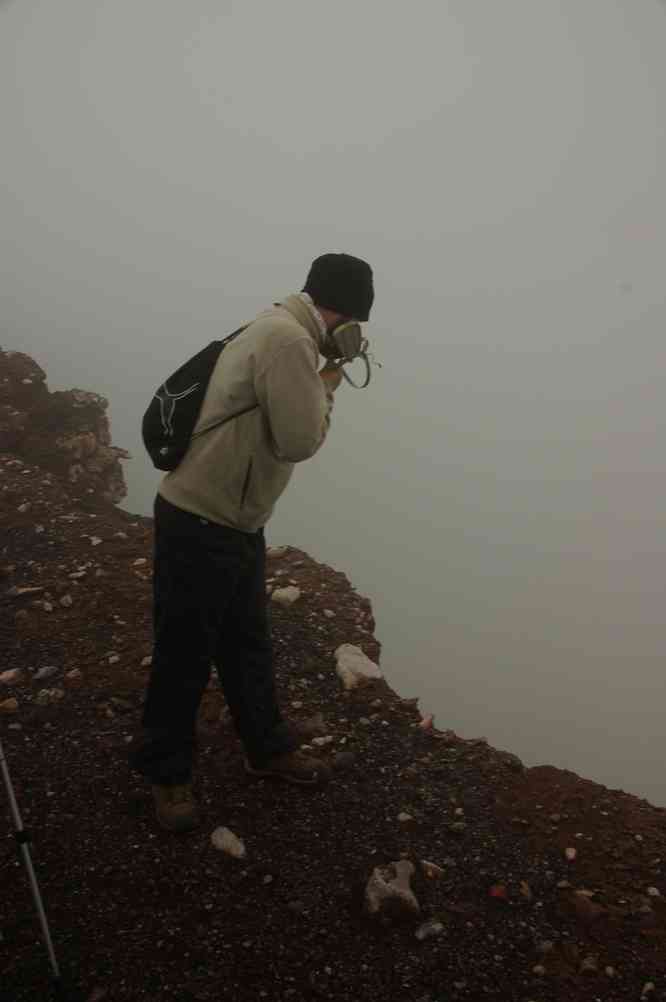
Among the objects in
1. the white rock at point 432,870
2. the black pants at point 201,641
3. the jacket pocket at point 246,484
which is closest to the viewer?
the jacket pocket at point 246,484

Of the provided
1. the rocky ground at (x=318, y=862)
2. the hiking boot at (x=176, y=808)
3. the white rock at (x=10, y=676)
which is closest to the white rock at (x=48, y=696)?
the rocky ground at (x=318, y=862)

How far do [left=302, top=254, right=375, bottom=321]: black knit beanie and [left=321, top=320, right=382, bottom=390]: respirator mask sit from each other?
0.08m

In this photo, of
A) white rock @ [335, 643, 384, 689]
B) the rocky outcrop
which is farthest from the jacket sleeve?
the rocky outcrop

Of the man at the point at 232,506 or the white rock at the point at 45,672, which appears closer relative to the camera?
the man at the point at 232,506

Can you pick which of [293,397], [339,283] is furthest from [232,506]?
[339,283]

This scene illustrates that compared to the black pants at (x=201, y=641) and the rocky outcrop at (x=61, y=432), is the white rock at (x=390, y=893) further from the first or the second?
the rocky outcrop at (x=61, y=432)

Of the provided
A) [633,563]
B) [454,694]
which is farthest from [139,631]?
[633,563]

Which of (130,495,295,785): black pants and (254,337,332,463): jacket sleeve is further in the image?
(130,495,295,785): black pants

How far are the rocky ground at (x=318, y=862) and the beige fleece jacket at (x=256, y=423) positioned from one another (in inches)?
74.4

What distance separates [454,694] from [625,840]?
73024 mm

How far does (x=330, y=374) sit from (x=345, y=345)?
0.58 ft

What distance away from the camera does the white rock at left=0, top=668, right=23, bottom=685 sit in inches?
175

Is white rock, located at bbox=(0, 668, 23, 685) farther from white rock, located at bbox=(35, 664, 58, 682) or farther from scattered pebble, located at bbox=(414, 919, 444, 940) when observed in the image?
scattered pebble, located at bbox=(414, 919, 444, 940)

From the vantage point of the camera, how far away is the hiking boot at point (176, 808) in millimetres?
3281
